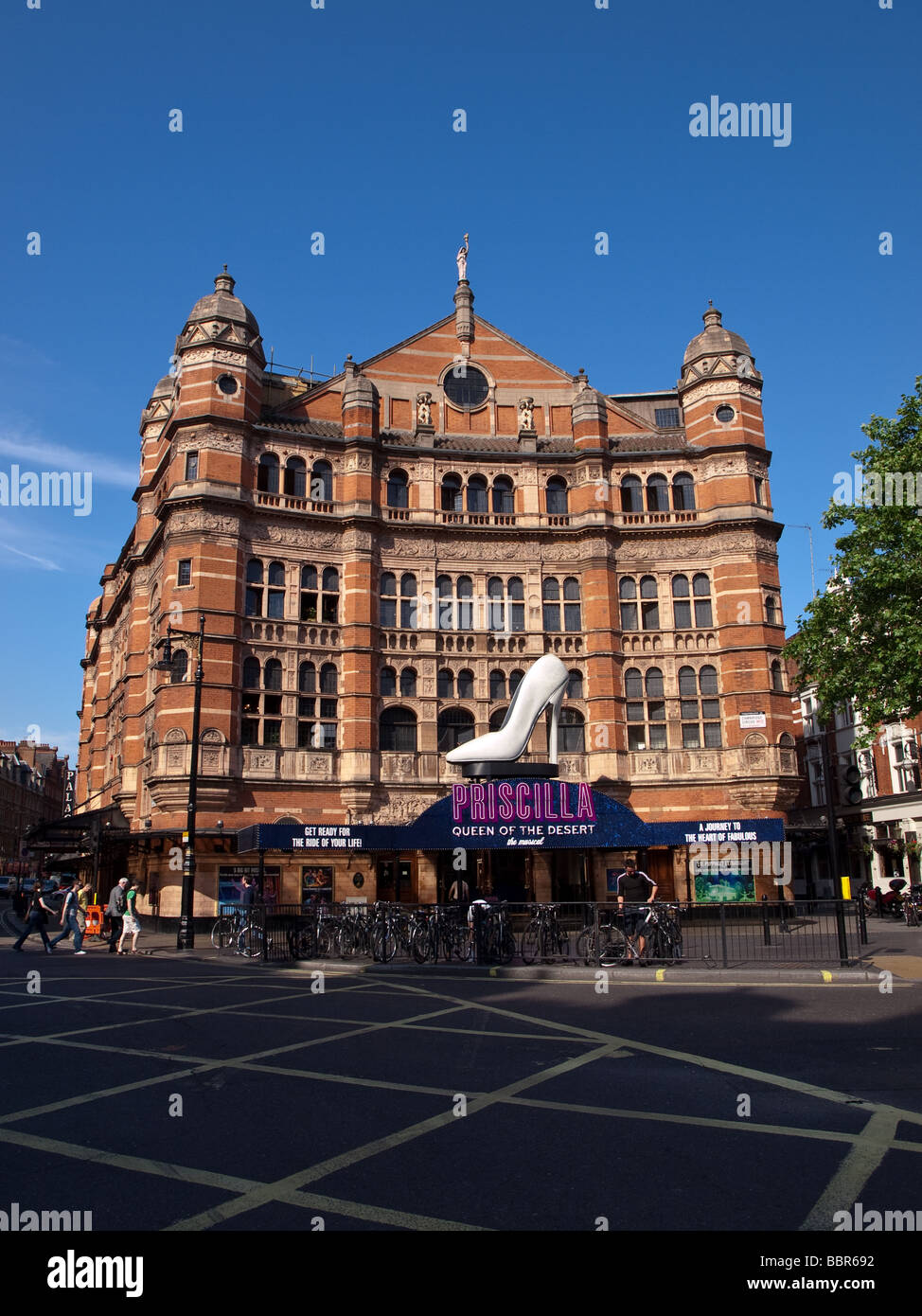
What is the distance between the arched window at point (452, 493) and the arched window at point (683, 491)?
921 centimetres

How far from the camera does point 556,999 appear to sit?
13.9 m

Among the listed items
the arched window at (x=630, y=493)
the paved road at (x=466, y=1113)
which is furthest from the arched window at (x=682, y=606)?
the paved road at (x=466, y=1113)

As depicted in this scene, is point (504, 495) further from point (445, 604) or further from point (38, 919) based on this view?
point (38, 919)

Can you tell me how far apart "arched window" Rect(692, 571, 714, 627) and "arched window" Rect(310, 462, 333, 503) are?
→ 1552cm

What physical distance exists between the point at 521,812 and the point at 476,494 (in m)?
18.3

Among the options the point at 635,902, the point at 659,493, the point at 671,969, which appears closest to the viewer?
the point at 671,969

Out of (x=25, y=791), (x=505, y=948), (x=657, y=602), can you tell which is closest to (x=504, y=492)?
(x=657, y=602)

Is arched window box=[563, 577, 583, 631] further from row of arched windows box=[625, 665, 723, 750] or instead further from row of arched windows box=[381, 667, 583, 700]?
row of arched windows box=[625, 665, 723, 750]

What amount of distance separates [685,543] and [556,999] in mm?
28348

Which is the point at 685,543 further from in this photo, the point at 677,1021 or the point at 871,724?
the point at 677,1021

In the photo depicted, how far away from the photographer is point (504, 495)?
40312mm

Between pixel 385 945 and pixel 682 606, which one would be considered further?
pixel 682 606

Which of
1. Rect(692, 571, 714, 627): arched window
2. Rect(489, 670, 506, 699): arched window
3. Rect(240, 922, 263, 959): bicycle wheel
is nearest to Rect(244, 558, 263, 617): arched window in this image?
Rect(489, 670, 506, 699): arched window

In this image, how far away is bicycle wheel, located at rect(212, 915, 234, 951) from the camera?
25.2m
